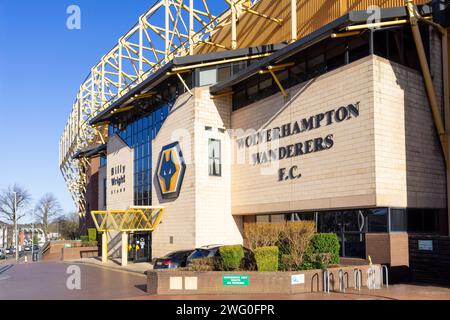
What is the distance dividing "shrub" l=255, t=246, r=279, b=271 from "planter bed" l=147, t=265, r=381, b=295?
540 mm

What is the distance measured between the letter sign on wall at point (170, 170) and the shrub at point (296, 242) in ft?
38.8

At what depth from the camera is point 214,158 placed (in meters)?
29.8

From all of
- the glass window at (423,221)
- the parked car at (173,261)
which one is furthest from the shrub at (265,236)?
the glass window at (423,221)

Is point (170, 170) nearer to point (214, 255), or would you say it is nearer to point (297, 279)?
point (214, 255)

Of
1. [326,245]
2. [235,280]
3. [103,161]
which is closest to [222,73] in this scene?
[326,245]

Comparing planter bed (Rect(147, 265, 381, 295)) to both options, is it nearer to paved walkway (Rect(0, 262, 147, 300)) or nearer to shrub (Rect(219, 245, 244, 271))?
shrub (Rect(219, 245, 244, 271))

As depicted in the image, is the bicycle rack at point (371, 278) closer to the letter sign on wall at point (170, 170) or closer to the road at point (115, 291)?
the road at point (115, 291)

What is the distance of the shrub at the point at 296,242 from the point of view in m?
18.1

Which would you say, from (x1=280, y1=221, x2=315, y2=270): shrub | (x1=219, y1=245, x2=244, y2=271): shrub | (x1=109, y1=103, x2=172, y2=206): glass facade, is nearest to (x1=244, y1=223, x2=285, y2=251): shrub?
(x1=280, y1=221, x2=315, y2=270): shrub

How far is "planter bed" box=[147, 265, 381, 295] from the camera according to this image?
1659cm

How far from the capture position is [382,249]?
20.2 meters

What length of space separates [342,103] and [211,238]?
37.0ft
